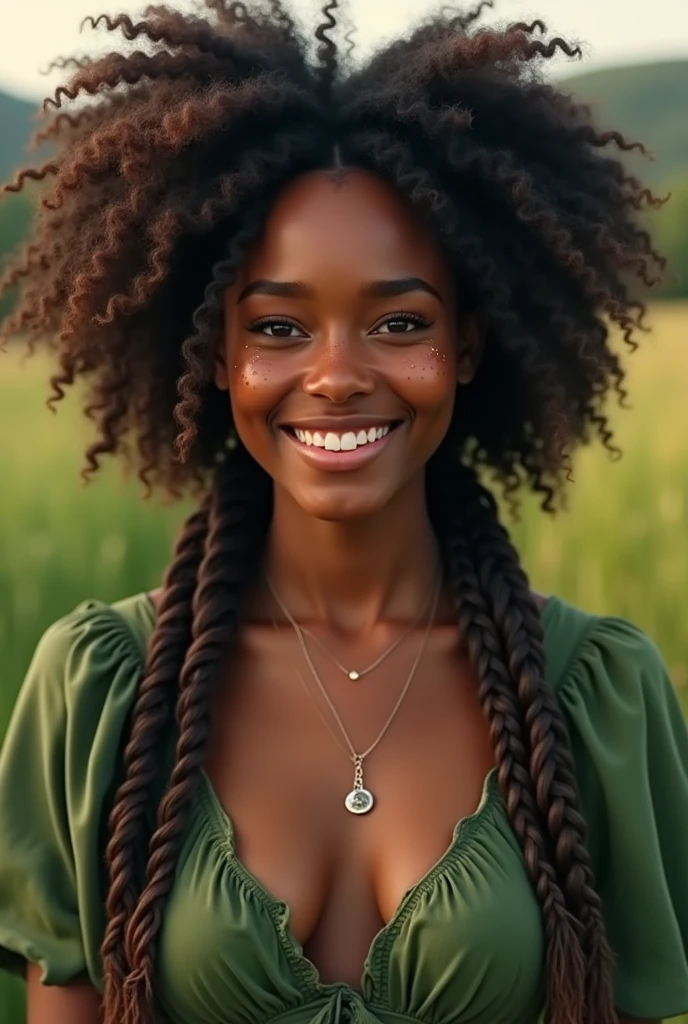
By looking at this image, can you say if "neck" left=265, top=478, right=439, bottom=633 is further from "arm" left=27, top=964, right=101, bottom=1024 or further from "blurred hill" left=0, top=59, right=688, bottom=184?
"blurred hill" left=0, top=59, right=688, bottom=184

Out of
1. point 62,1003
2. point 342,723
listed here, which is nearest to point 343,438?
point 342,723

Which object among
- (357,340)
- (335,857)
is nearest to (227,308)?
(357,340)

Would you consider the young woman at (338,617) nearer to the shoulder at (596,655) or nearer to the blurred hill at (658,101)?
the shoulder at (596,655)

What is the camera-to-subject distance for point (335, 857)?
1632 mm

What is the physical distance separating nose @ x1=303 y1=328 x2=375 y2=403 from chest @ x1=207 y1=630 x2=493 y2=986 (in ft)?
1.12

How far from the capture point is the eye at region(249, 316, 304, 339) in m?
1.62

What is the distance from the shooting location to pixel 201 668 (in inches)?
66.9

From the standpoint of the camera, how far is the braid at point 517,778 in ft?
5.24

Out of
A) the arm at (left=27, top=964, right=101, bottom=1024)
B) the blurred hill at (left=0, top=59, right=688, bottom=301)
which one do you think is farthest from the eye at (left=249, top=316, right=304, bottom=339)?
the arm at (left=27, top=964, right=101, bottom=1024)

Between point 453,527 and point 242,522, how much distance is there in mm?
249

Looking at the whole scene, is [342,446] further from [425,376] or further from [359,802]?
[359,802]

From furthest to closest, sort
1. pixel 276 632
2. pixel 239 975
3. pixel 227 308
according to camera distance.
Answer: pixel 276 632 → pixel 227 308 → pixel 239 975

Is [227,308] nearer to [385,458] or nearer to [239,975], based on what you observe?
[385,458]

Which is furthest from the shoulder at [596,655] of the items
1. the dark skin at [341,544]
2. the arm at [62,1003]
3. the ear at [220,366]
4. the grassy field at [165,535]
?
the grassy field at [165,535]
